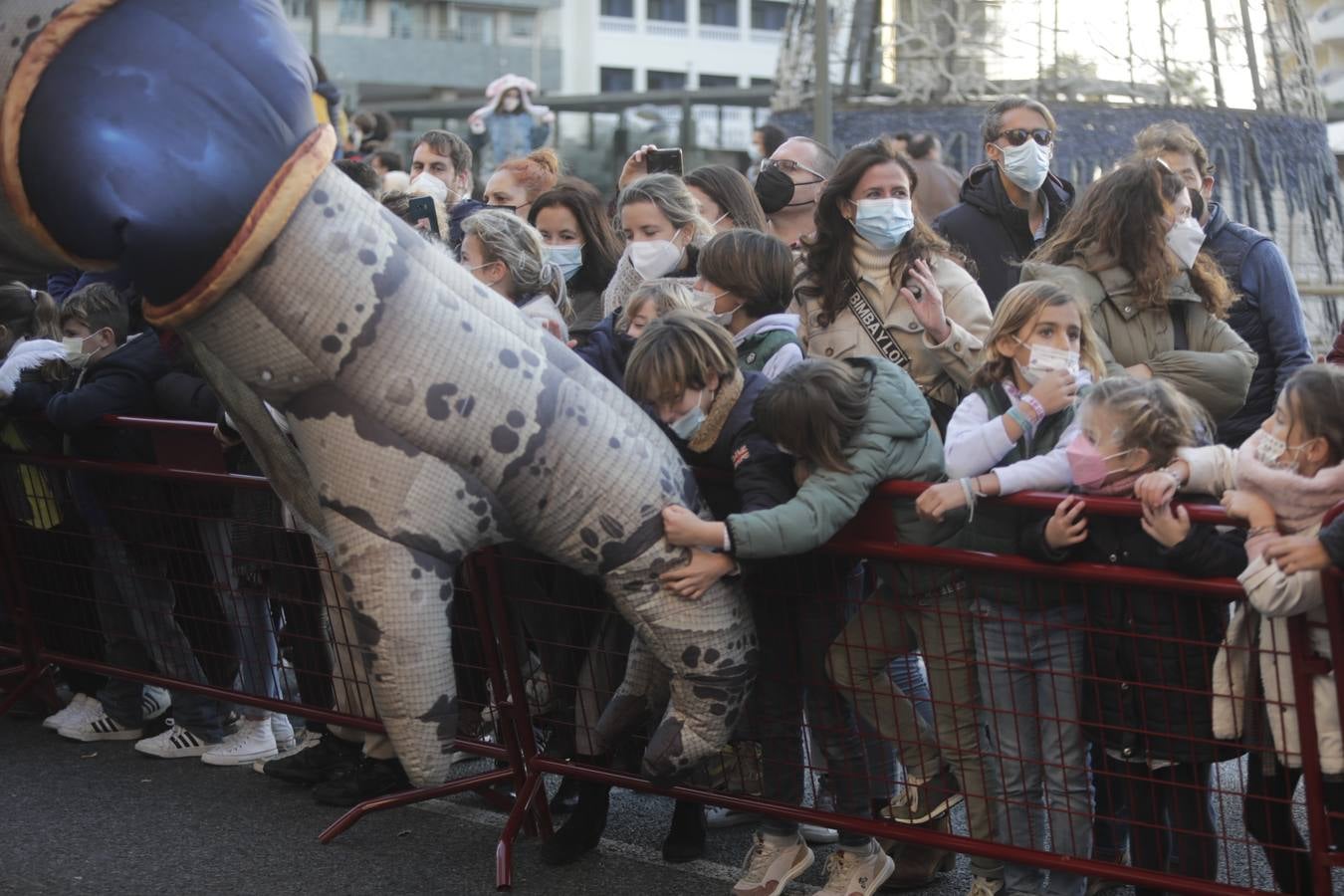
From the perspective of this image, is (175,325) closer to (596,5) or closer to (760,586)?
(760,586)

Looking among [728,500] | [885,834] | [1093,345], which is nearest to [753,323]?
[728,500]

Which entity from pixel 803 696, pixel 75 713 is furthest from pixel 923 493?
pixel 75 713

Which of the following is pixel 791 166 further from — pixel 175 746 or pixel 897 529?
pixel 175 746

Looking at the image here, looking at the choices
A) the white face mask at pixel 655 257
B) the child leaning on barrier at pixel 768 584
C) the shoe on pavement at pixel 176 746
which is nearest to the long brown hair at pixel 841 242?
the white face mask at pixel 655 257

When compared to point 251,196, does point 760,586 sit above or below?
below

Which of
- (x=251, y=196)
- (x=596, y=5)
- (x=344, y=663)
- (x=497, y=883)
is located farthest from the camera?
(x=596, y=5)

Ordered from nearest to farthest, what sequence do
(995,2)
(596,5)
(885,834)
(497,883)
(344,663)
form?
(885,834) < (497,883) < (344,663) < (995,2) < (596,5)

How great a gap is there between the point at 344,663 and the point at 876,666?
198 cm

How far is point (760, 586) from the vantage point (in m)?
4.45

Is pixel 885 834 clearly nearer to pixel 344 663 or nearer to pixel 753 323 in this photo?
pixel 753 323

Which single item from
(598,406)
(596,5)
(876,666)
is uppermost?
(596,5)

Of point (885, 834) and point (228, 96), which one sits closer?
point (228, 96)

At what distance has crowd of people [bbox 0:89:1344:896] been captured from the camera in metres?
3.89

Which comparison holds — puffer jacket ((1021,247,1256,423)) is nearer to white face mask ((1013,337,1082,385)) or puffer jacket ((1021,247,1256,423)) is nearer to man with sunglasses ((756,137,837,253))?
white face mask ((1013,337,1082,385))
